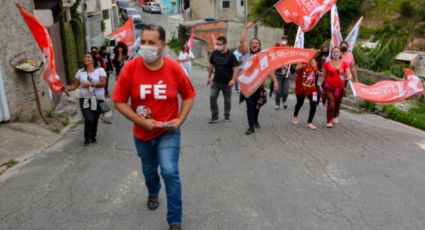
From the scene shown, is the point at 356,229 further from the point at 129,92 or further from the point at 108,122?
the point at 108,122

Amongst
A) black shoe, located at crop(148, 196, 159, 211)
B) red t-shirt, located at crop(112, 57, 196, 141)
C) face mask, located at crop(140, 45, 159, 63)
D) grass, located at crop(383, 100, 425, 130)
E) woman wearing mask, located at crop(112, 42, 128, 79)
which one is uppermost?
face mask, located at crop(140, 45, 159, 63)

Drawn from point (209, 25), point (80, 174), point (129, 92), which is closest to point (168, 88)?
point (129, 92)

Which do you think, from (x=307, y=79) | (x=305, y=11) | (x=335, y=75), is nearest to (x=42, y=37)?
(x=307, y=79)

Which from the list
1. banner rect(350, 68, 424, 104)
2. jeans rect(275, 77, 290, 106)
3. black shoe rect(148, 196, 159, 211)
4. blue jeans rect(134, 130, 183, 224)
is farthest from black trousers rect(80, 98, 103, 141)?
banner rect(350, 68, 424, 104)

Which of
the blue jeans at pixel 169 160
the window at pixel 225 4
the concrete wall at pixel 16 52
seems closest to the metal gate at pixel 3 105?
the concrete wall at pixel 16 52

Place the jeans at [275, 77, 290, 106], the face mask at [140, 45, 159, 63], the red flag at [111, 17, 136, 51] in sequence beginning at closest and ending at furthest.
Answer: the face mask at [140, 45, 159, 63] → the jeans at [275, 77, 290, 106] → the red flag at [111, 17, 136, 51]

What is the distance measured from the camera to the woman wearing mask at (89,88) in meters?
7.26

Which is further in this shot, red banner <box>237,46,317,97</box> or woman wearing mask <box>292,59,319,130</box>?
woman wearing mask <box>292,59,319,130</box>

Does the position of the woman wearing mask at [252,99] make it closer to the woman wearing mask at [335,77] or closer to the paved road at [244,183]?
the paved road at [244,183]

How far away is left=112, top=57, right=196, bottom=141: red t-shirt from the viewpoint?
152 inches

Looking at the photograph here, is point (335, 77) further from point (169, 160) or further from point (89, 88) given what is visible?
point (169, 160)

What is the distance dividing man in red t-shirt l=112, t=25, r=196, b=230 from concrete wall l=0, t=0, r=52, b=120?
5224mm

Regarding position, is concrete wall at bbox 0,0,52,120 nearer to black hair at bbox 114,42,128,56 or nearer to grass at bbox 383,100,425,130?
black hair at bbox 114,42,128,56

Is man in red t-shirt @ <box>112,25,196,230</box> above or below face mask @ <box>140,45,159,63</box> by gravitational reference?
below
